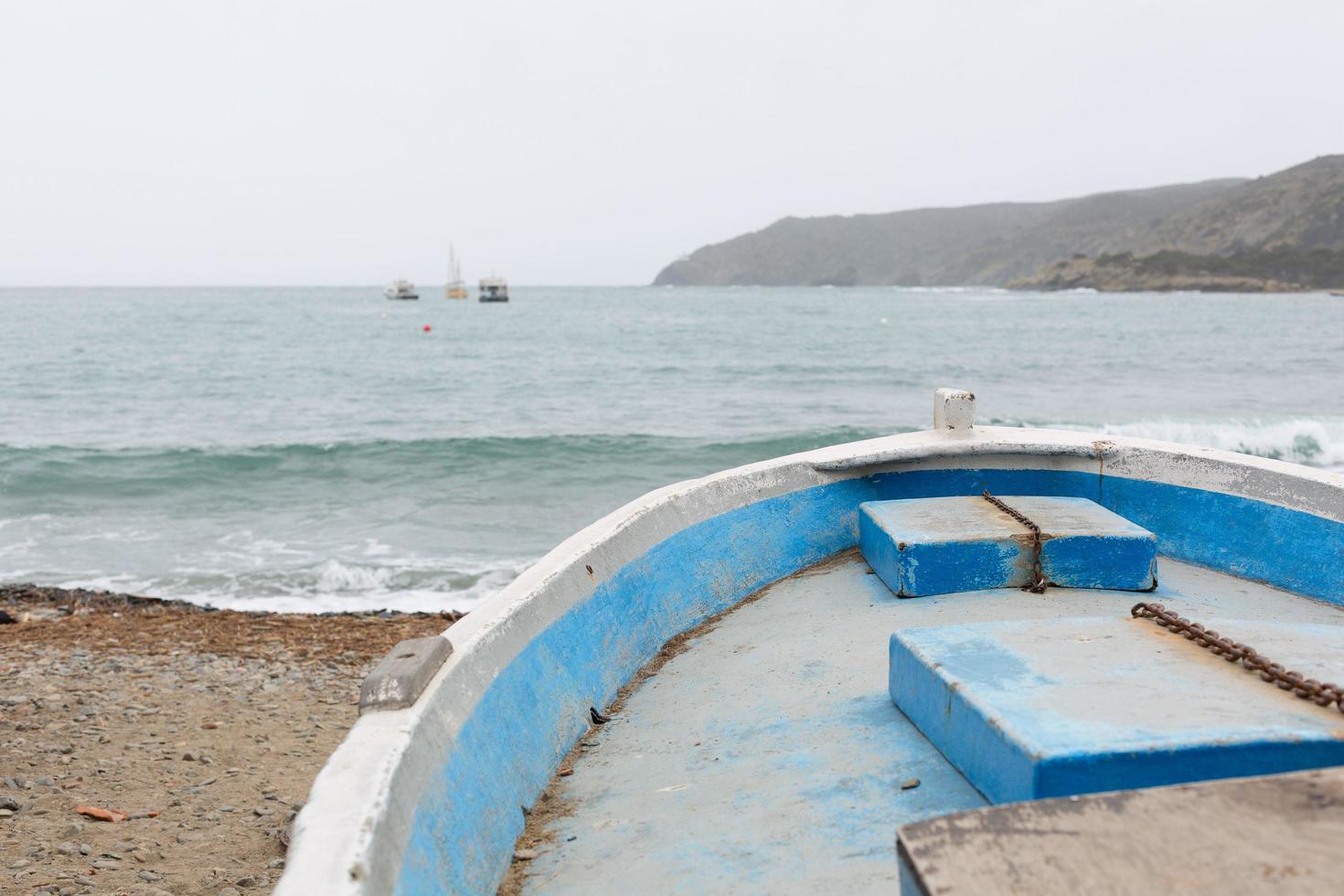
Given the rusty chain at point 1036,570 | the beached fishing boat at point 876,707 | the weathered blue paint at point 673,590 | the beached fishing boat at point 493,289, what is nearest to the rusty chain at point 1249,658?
the beached fishing boat at point 876,707

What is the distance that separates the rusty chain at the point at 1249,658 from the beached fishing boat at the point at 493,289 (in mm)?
117624

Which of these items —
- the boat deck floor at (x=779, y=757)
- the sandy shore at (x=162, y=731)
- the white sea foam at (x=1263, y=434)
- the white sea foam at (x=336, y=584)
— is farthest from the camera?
the white sea foam at (x=1263, y=434)

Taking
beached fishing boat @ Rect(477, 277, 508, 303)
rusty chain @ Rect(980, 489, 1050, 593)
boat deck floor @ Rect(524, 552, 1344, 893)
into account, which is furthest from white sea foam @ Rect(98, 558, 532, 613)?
beached fishing boat @ Rect(477, 277, 508, 303)

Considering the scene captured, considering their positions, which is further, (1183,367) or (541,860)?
(1183,367)

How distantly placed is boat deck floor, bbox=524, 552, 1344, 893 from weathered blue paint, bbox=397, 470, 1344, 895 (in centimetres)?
12

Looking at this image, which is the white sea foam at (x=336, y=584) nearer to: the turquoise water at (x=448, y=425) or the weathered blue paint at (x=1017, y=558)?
the turquoise water at (x=448, y=425)

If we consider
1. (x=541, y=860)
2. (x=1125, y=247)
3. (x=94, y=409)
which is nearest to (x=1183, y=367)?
(x=94, y=409)

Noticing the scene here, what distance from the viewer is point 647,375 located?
→ 103ft

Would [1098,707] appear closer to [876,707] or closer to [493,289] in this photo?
[876,707]

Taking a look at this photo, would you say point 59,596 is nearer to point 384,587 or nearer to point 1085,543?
point 384,587

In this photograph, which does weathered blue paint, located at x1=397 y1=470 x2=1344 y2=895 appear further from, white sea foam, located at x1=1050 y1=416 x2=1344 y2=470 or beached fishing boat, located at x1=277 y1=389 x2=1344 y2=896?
white sea foam, located at x1=1050 y1=416 x2=1344 y2=470

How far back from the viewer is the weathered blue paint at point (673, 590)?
203 centimetres

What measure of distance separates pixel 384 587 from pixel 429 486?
17.2 ft

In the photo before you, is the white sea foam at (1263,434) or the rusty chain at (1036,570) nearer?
the rusty chain at (1036,570)
